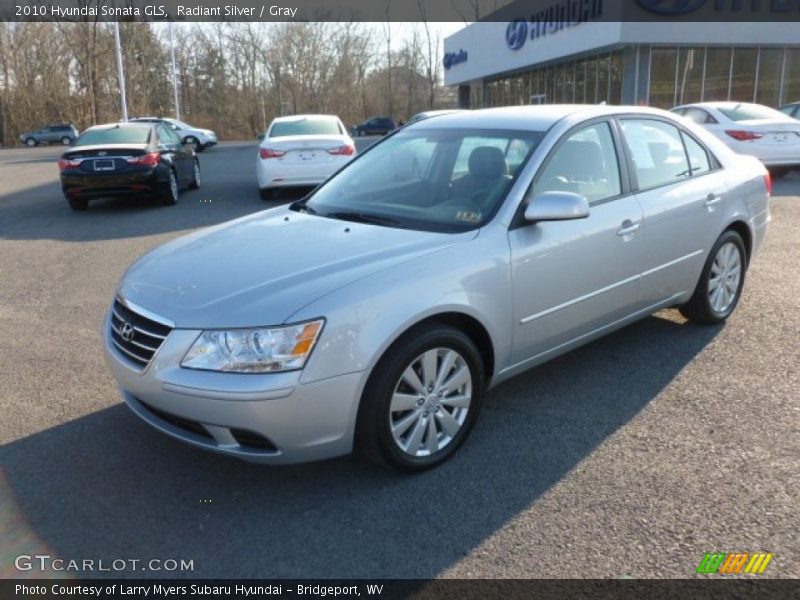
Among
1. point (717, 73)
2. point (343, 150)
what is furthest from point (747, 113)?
point (717, 73)

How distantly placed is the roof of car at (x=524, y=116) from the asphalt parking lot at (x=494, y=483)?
159 centimetres

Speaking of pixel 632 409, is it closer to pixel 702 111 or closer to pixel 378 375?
pixel 378 375

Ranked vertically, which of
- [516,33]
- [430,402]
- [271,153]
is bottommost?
[430,402]

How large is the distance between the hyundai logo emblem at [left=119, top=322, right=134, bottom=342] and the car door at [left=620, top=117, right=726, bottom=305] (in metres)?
3.02

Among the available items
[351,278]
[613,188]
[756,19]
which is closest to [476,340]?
[351,278]

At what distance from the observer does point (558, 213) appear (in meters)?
3.49

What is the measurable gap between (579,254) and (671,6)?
24.0 m

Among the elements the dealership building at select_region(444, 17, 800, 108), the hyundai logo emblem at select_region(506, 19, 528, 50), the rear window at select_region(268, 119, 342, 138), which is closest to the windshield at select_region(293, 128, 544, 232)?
the rear window at select_region(268, 119, 342, 138)

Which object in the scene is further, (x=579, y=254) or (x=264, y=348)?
(x=579, y=254)

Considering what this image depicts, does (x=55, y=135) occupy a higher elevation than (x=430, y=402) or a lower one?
higher

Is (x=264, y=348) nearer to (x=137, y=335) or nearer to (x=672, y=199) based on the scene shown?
(x=137, y=335)

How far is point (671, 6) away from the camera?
78.7 feet

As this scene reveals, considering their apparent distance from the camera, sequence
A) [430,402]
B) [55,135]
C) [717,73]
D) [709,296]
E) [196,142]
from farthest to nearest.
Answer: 1. [55,135]
2. [196,142]
3. [717,73]
4. [709,296]
5. [430,402]

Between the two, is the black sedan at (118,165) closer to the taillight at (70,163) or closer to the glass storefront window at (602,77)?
the taillight at (70,163)
